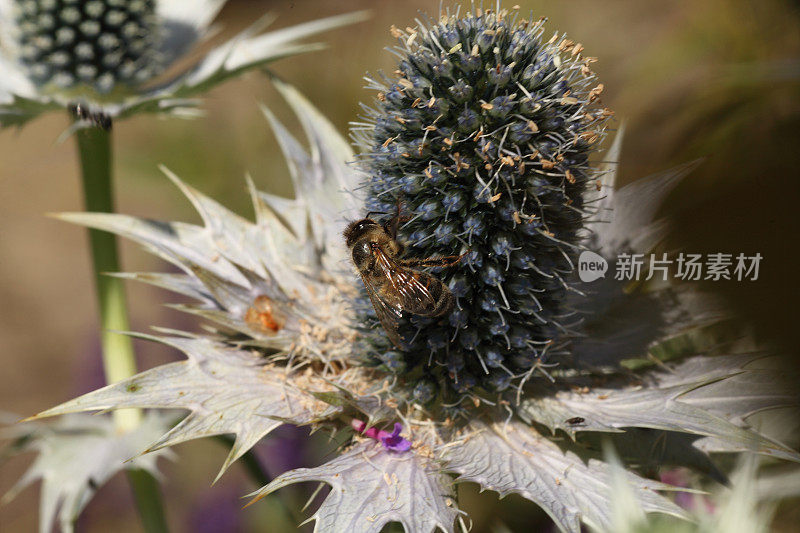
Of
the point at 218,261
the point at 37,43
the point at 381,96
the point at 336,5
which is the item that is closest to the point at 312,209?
the point at 218,261

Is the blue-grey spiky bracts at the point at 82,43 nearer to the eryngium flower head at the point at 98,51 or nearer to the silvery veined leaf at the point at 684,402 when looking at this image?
the eryngium flower head at the point at 98,51

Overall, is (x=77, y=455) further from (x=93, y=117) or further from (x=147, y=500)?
(x=93, y=117)

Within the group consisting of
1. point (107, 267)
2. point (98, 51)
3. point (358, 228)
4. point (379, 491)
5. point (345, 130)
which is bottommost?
point (379, 491)

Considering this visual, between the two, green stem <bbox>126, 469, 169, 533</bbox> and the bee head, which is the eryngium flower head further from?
green stem <bbox>126, 469, 169, 533</bbox>

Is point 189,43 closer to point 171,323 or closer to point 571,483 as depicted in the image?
point 171,323

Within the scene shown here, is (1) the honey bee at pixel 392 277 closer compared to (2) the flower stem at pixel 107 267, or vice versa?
(1) the honey bee at pixel 392 277

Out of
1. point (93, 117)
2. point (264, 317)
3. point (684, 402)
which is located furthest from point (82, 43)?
point (684, 402)

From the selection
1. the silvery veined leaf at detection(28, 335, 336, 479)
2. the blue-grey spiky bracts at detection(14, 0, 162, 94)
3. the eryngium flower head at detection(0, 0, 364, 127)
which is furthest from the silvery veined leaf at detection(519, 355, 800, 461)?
the blue-grey spiky bracts at detection(14, 0, 162, 94)

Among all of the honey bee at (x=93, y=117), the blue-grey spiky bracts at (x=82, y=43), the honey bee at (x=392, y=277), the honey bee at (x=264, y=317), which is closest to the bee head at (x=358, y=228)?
the honey bee at (x=392, y=277)
